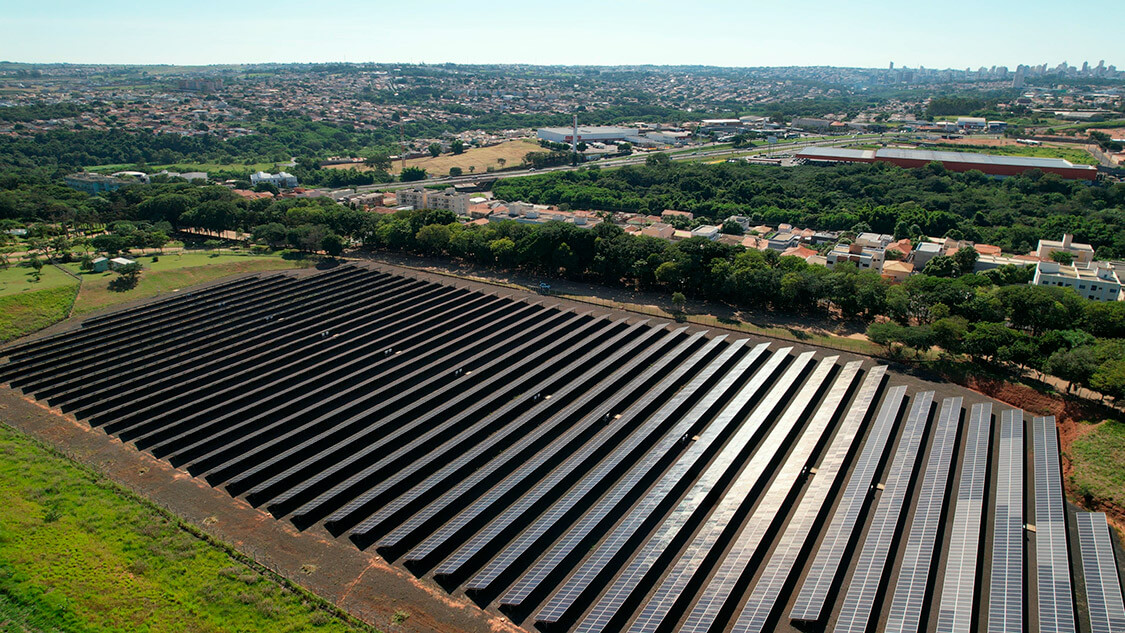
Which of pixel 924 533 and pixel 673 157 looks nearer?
pixel 924 533

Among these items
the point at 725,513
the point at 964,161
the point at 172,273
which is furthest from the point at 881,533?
the point at 964,161

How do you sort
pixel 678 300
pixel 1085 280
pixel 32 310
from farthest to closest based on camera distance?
pixel 1085 280, pixel 678 300, pixel 32 310

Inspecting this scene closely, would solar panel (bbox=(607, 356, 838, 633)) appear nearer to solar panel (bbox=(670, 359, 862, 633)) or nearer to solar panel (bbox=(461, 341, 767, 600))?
solar panel (bbox=(670, 359, 862, 633))

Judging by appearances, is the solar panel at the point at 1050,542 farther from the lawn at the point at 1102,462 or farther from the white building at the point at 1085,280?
the white building at the point at 1085,280

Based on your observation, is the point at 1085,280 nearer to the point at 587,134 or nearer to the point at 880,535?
the point at 880,535

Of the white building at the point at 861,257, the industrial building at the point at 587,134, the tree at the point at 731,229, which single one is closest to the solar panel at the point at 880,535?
the white building at the point at 861,257

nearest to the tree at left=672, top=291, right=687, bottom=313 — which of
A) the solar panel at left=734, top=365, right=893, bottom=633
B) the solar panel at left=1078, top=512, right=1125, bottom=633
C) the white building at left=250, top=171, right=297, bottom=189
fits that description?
the solar panel at left=734, top=365, right=893, bottom=633

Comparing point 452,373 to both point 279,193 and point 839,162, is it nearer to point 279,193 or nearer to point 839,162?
point 279,193
